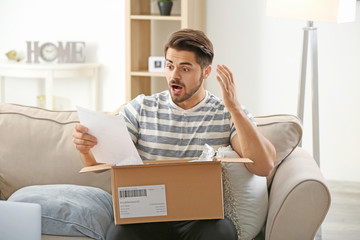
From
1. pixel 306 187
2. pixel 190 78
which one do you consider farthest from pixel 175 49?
pixel 306 187

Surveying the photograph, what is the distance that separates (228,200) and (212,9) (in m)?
2.33

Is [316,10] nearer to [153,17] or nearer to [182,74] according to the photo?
[182,74]

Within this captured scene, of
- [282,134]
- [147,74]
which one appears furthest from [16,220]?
[147,74]

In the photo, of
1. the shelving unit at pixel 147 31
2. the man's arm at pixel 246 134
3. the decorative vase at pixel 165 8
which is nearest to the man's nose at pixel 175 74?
the man's arm at pixel 246 134

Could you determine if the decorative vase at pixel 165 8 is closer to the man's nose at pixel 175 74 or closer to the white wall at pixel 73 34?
the white wall at pixel 73 34

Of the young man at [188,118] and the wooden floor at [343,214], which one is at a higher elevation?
the young man at [188,118]

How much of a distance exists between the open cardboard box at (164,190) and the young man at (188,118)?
235mm

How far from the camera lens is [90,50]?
4543 mm

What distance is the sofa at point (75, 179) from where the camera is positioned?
6.32 feet

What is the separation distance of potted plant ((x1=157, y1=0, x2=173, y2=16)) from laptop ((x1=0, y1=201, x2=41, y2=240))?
2.32 metres

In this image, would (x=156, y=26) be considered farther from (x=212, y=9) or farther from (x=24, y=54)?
(x=24, y=54)

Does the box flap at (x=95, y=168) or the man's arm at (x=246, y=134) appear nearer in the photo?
the box flap at (x=95, y=168)

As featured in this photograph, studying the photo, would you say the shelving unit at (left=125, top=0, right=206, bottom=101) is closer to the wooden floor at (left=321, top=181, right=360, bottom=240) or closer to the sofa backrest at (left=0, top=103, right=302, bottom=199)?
the wooden floor at (left=321, top=181, right=360, bottom=240)

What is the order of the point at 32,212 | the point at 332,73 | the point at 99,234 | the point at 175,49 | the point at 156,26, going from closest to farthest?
the point at 32,212 → the point at 99,234 → the point at 175,49 → the point at 332,73 → the point at 156,26
